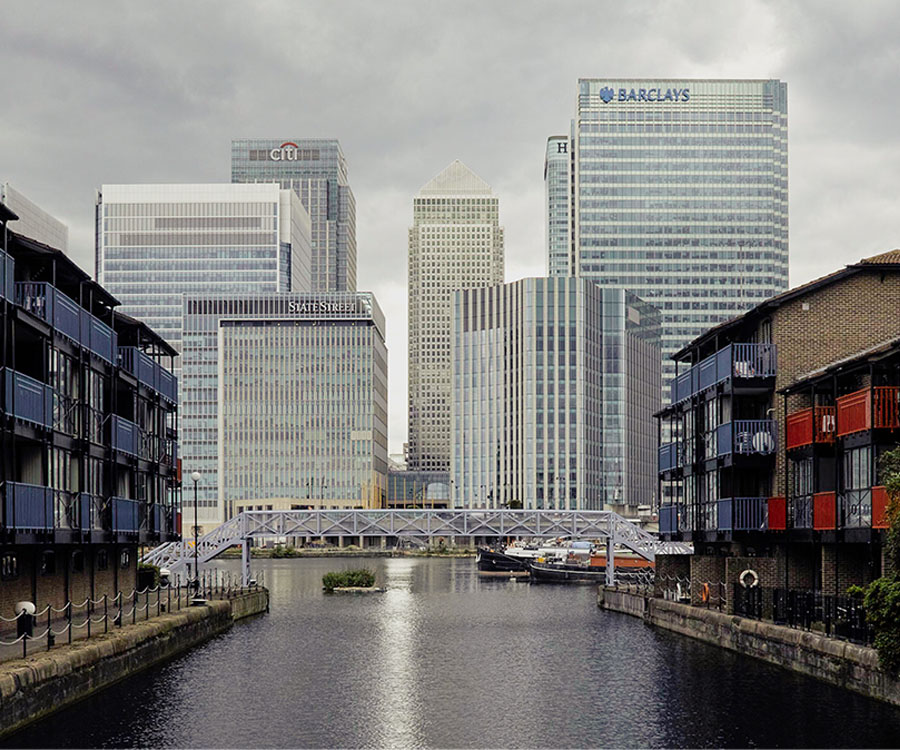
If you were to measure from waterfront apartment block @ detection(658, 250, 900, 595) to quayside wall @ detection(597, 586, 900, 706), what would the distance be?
2.85 metres

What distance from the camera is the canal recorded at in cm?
3677

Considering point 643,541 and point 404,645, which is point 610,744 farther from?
point 643,541

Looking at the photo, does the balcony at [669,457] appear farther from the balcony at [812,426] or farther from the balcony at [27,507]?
the balcony at [27,507]

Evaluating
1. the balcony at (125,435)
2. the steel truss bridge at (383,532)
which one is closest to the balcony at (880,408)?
the balcony at (125,435)

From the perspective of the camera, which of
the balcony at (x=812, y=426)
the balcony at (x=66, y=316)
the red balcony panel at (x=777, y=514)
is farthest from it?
the red balcony panel at (x=777, y=514)

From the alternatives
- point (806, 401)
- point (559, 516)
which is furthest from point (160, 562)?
point (806, 401)

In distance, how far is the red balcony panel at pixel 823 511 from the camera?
51.1 meters

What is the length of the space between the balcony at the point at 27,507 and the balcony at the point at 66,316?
679cm

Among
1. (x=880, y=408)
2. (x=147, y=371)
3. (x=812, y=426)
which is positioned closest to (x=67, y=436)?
(x=147, y=371)

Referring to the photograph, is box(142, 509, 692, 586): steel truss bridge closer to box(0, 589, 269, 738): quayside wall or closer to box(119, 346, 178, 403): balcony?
box(119, 346, 178, 403): balcony

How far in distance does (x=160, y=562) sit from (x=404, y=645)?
49957 millimetres

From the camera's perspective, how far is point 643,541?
109062 mm

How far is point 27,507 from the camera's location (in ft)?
151

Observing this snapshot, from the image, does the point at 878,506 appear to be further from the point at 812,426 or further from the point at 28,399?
the point at 28,399
